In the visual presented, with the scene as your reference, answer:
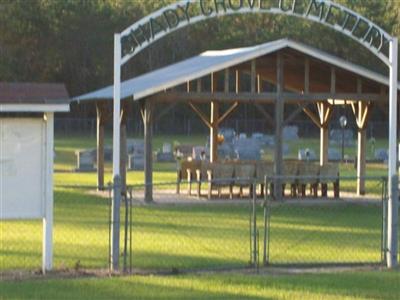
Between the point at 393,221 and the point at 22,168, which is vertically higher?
the point at 22,168

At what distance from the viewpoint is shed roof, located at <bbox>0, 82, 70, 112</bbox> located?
14.4 m

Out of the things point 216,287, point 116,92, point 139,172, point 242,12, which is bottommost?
point 216,287

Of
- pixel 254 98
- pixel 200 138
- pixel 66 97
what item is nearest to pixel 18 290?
pixel 66 97

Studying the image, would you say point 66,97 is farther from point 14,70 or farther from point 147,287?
point 14,70

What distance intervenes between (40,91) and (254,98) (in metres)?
14.7

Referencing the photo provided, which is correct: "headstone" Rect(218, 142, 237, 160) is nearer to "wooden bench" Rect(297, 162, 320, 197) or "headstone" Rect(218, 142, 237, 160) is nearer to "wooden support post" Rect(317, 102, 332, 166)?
"wooden support post" Rect(317, 102, 332, 166)

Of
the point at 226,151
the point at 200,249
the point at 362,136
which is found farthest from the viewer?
→ the point at 226,151

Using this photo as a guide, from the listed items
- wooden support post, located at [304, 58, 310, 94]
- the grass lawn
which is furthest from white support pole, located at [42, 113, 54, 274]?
wooden support post, located at [304, 58, 310, 94]

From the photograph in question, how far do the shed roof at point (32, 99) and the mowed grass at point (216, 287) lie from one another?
2.37 meters

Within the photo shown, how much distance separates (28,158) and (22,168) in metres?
0.16

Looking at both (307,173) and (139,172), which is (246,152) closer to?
(139,172)

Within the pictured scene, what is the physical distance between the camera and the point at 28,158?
14.6 m

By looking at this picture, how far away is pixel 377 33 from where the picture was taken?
1605cm

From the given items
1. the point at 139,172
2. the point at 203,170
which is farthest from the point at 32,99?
the point at 139,172
